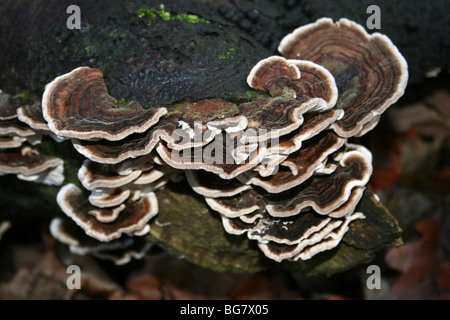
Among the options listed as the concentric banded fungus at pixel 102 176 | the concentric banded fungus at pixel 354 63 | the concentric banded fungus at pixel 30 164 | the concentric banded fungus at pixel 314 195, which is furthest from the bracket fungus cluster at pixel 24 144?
the concentric banded fungus at pixel 354 63

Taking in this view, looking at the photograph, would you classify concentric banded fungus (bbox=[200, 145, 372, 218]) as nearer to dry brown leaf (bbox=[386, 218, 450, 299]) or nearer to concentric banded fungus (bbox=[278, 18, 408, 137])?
concentric banded fungus (bbox=[278, 18, 408, 137])

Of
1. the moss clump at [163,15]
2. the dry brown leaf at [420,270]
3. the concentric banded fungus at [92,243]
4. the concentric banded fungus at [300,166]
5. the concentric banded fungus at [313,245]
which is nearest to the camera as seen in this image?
the concentric banded fungus at [300,166]

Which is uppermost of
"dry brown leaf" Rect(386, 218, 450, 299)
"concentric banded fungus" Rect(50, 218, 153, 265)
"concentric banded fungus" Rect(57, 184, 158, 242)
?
"concentric banded fungus" Rect(57, 184, 158, 242)

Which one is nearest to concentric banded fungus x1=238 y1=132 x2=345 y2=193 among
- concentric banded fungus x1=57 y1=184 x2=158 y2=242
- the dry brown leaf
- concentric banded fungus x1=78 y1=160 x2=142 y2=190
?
concentric banded fungus x1=78 y1=160 x2=142 y2=190

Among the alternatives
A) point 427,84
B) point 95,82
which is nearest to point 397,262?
point 427,84

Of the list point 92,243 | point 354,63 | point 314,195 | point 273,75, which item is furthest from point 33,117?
point 354,63

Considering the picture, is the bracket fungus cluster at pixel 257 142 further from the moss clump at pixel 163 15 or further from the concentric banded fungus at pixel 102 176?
the moss clump at pixel 163 15

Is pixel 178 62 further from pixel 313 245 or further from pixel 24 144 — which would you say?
pixel 313 245
